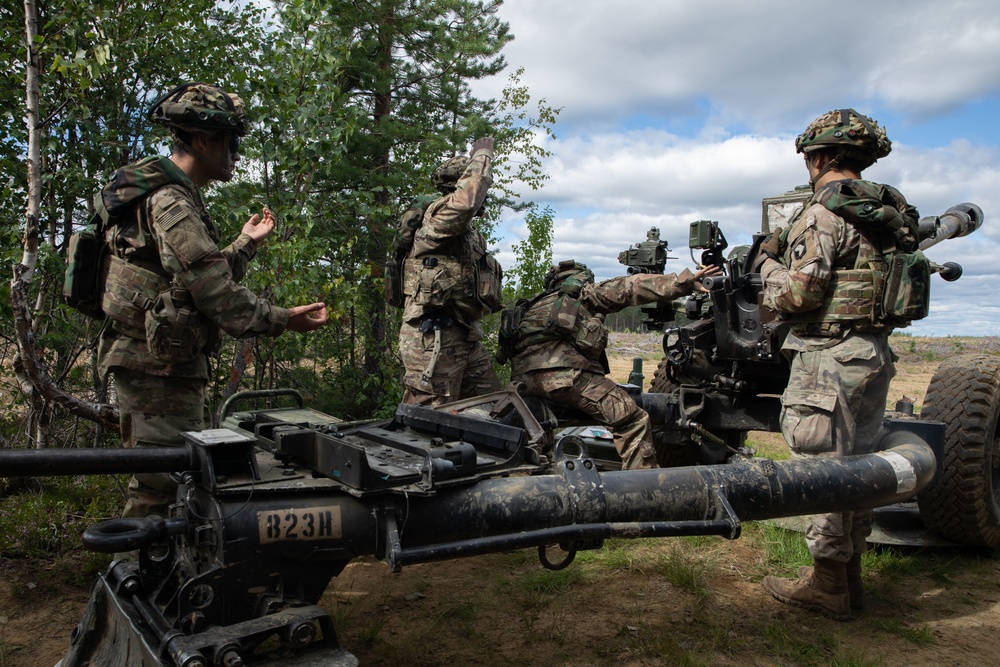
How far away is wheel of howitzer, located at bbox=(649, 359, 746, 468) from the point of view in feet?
20.1

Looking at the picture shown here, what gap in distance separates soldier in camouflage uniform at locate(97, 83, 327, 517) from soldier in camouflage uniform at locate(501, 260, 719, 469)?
2.57m

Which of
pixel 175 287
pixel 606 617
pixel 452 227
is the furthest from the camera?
pixel 452 227

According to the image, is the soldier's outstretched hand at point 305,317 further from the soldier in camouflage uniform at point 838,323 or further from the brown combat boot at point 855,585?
the brown combat boot at point 855,585

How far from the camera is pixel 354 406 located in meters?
7.93

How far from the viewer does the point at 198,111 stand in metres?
3.40

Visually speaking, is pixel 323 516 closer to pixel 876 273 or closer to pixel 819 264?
pixel 819 264

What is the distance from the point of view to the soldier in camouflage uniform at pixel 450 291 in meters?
5.34

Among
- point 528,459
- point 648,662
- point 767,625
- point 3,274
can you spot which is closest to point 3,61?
point 3,274

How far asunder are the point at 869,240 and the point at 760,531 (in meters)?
2.42

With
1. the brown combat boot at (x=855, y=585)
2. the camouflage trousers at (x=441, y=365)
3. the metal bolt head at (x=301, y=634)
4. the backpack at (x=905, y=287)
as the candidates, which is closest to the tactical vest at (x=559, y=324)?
the camouflage trousers at (x=441, y=365)

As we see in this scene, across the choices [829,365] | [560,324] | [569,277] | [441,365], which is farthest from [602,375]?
[829,365]

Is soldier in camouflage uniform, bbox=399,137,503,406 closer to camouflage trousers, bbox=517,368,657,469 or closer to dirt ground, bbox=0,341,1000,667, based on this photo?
camouflage trousers, bbox=517,368,657,469

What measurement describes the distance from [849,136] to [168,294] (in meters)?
3.63

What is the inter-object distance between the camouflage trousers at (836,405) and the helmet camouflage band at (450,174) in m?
2.81
